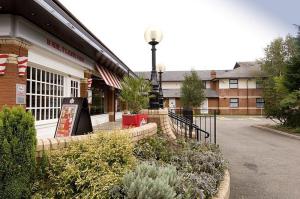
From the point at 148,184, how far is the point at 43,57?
6574 millimetres

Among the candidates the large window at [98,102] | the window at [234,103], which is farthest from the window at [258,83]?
the large window at [98,102]

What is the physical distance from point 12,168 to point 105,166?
3.95ft

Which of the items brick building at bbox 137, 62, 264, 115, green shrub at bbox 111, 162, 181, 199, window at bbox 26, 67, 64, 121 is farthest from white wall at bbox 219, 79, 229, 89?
green shrub at bbox 111, 162, 181, 199

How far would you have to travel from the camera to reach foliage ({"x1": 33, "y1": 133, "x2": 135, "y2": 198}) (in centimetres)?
401

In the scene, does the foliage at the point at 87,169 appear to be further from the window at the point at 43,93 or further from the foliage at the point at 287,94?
the foliage at the point at 287,94

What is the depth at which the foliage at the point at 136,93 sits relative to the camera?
29.0ft

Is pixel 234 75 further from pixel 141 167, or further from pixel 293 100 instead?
pixel 141 167

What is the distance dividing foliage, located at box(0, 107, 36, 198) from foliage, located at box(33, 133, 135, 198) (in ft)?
1.05

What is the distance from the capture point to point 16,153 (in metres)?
3.71

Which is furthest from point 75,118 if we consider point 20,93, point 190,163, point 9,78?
point 190,163

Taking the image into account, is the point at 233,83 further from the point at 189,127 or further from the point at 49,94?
the point at 49,94

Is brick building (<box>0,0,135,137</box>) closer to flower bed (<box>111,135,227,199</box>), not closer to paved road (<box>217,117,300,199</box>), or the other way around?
flower bed (<box>111,135,227,199</box>)

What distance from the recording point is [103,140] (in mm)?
4812

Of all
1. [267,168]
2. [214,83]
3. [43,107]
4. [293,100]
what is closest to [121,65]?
[43,107]
